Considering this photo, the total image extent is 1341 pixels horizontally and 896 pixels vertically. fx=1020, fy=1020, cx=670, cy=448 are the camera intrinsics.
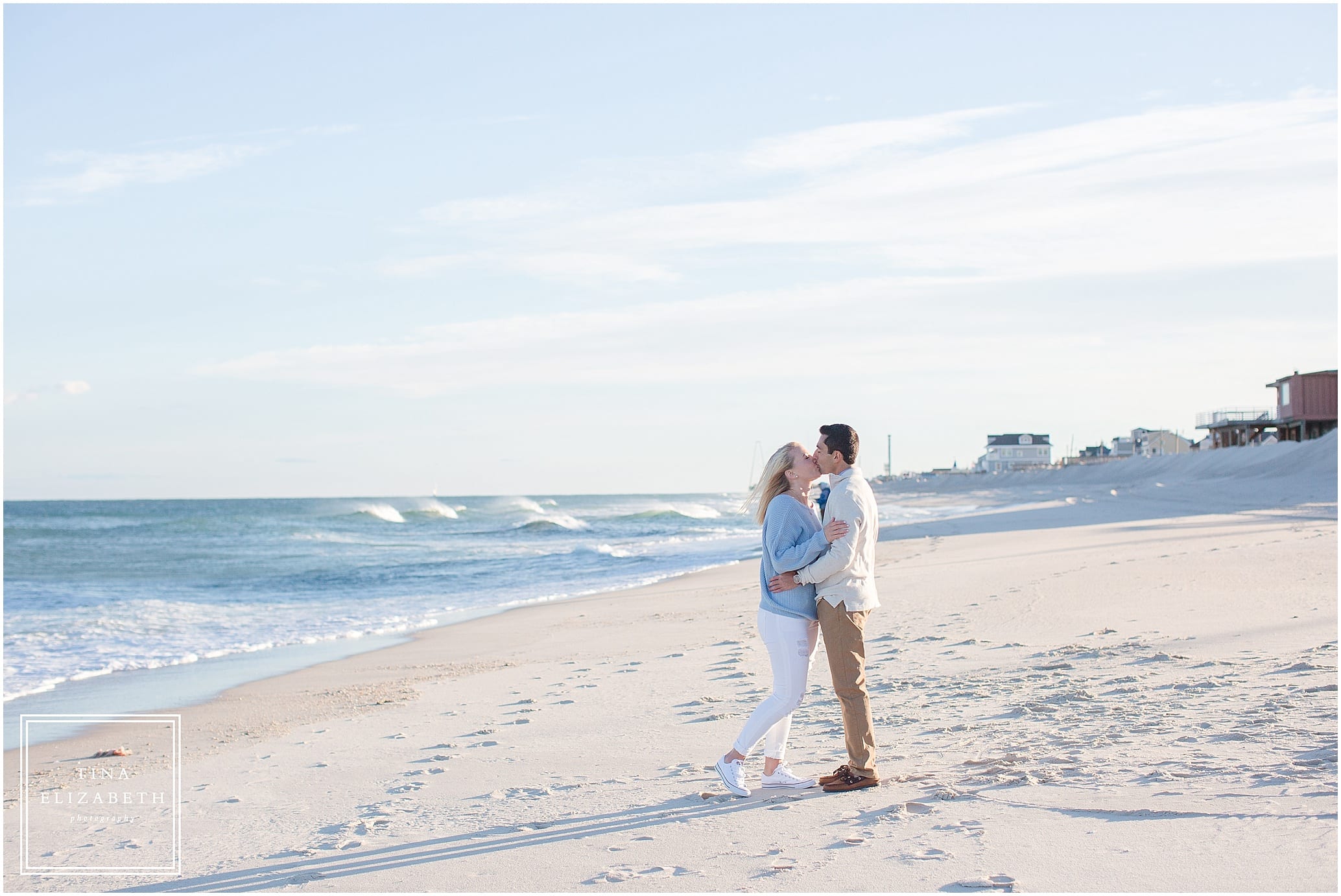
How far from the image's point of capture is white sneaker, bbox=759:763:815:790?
15.8 ft

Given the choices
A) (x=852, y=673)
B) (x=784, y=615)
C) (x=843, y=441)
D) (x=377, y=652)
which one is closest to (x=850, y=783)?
(x=852, y=673)

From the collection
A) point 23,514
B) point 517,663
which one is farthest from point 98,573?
point 23,514

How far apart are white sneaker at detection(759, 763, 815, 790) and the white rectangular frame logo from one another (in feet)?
8.64

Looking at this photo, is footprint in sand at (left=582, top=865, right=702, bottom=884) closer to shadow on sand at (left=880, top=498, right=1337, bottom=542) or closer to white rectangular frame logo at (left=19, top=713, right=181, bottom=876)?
white rectangular frame logo at (left=19, top=713, right=181, bottom=876)

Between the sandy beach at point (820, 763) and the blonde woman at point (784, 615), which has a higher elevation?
the blonde woman at point (784, 615)

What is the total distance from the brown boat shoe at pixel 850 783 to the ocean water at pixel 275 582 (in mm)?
8469

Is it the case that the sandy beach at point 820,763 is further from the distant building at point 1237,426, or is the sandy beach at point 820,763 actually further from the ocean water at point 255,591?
the distant building at point 1237,426

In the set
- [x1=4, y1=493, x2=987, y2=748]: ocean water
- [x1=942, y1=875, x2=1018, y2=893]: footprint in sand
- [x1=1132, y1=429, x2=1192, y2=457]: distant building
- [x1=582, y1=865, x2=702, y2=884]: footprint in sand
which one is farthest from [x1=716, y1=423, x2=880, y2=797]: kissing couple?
[x1=1132, y1=429, x2=1192, y2=457]: distant building

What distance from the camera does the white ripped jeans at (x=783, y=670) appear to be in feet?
15.6

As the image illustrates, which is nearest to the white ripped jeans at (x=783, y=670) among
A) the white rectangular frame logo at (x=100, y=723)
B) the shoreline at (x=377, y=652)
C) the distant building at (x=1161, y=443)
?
the white rectangular frame logo at (x=100, y=723)

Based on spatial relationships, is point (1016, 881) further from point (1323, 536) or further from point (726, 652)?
point (1323, 536)

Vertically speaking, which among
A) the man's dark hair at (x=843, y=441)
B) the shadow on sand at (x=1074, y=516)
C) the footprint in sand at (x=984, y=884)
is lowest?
the shadow on sand at (x=1074, y=516)

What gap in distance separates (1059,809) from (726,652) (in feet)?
15.6

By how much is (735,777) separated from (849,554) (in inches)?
45.6
